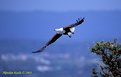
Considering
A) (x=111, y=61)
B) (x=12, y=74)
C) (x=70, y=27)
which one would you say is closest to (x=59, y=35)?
(x=70, y=27)

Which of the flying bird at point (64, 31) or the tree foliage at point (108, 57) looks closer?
the flying bird at point (64, 31)

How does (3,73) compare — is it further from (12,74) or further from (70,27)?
(70,27)

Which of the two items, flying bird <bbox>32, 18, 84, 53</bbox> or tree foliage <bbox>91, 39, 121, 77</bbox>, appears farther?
tree foliage <bbox>91, 39, 121, 77</bbox>

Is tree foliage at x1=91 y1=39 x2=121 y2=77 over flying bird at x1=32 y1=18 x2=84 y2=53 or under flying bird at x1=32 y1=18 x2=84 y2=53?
over

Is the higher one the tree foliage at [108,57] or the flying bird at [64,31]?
the tree foliage at [108,57]

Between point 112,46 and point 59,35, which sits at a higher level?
point 112,46

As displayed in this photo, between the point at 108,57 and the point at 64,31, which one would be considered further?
the point at 108,57

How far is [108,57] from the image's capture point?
3303cm

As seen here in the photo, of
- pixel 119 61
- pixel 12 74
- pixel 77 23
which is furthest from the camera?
pixel 12 74

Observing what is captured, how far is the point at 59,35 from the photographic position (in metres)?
26.0

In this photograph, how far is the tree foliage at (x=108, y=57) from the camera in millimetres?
32938

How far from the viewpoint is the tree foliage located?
3294cm

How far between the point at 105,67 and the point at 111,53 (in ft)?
3.39

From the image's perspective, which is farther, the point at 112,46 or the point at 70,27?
the point at 112,46
